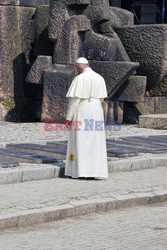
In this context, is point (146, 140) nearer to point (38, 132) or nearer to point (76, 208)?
point (38, 132)

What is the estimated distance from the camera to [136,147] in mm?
10820

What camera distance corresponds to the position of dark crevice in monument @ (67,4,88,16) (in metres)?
15.0

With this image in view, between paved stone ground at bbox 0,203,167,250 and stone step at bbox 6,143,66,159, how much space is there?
316 cm

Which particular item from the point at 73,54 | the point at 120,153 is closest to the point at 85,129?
the point at 120,153

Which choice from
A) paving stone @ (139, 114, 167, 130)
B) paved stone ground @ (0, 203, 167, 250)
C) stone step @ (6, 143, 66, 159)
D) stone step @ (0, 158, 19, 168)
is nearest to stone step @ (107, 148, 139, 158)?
stone step @ (6, 143, 66, 159)

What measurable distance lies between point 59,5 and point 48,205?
905cm

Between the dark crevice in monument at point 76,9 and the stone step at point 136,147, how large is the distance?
4710mm

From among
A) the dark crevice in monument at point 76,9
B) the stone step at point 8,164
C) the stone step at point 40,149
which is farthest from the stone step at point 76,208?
the dark crevice in monument at point 76,9

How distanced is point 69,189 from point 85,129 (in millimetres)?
1103

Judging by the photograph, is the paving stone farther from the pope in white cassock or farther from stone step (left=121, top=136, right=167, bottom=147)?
the pope in white cassock

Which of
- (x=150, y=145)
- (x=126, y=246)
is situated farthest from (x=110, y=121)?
(x=126, y=246)

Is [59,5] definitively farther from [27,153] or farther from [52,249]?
[52,249]

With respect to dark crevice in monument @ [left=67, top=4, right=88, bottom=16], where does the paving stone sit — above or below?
below

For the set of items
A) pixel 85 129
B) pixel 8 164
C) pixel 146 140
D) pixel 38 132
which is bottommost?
pixel 38 132
